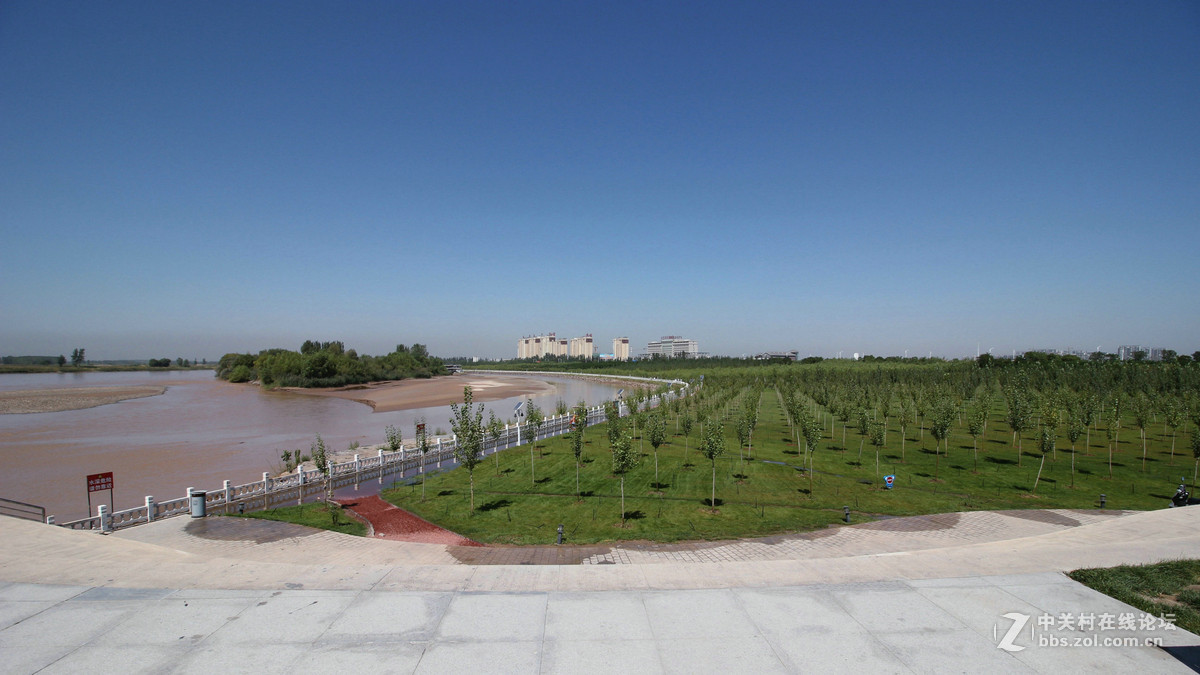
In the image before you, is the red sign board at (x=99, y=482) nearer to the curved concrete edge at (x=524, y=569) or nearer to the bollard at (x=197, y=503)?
the bollard at (x=197, y=503)

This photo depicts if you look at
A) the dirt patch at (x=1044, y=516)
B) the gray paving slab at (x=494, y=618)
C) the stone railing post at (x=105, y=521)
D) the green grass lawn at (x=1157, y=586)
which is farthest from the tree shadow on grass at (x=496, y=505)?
the dirt patch at (x=1044, y=516)

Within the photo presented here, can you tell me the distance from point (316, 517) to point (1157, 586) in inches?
691

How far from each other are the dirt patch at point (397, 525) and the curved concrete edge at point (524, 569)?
168 inches

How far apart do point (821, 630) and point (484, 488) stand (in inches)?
556

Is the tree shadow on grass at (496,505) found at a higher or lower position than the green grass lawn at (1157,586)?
lower

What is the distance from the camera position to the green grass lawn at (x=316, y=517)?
13.4 meters

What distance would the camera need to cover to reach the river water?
Answer: 20562 millimetres

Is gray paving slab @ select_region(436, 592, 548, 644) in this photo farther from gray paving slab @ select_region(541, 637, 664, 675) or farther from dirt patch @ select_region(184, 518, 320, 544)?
dirt patch @ select_region(184, 518, 320, 544)

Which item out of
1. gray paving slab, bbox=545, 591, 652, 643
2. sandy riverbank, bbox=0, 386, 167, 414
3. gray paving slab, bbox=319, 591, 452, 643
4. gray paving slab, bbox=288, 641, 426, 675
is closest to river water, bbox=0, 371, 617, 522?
sandy riverbank, bbox=0, 386, 167, 414

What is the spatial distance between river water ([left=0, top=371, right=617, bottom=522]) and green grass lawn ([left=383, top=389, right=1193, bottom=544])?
38.6 feet

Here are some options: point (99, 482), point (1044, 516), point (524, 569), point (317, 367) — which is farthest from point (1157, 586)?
point (317, 367)

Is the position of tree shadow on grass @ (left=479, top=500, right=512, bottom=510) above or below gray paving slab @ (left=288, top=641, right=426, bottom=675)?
below

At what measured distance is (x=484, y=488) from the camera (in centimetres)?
1817

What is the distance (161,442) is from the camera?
3164 centimetres
